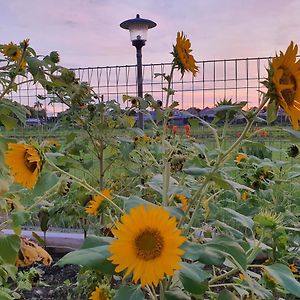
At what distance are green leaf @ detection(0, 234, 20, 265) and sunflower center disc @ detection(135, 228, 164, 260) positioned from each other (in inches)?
13.9

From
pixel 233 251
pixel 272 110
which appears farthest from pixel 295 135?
pixel 233 251

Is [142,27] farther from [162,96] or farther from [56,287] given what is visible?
[56,287]

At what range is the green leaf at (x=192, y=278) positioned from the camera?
62 cm

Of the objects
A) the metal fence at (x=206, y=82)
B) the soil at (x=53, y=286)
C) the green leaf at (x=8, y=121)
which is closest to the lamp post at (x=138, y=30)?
the metal fence at (x=206, y=82)

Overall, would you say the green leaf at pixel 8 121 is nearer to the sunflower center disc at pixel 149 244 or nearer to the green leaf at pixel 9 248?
the green leaf at pixel 9 248

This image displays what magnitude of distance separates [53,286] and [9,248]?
1049mm

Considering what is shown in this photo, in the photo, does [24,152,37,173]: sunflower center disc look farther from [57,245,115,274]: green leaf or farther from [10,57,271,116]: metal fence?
[10,57,271,116]: metal fence

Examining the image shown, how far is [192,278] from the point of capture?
2.04 ft

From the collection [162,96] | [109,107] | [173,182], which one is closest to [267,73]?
[173,182]

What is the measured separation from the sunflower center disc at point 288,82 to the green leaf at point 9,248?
510 mm

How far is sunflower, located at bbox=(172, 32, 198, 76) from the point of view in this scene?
97cm

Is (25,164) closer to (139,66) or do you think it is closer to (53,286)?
(53,286)

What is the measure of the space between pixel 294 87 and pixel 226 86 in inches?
101

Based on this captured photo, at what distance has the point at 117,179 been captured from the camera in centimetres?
188
